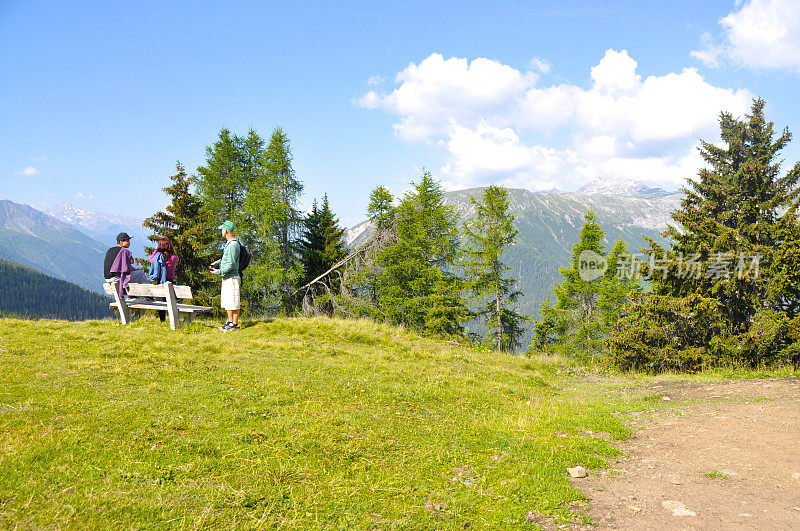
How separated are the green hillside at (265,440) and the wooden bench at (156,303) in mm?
1758

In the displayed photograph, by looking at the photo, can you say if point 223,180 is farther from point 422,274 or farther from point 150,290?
point 150,290

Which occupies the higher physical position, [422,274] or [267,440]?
[422,274]

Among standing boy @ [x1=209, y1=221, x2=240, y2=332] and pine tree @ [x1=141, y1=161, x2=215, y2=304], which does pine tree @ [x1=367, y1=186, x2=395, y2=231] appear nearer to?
pine tree @ [x1=141, y1=161, x2=215, y2=304]

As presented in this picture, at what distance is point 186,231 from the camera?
2905cm

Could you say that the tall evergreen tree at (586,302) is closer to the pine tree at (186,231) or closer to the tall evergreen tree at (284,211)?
the tall evergreen tree at (284,211)

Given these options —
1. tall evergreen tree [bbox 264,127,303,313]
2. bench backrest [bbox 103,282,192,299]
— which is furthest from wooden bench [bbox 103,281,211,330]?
tall evergreen tree [bbox 264,127,303,313]

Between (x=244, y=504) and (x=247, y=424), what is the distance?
5.80 feet

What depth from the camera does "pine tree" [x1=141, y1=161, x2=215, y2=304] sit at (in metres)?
29.3

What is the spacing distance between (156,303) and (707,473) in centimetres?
1240

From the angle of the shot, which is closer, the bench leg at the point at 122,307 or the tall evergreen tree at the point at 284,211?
the bench leg at the point at 122,307

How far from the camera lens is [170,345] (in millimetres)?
9141

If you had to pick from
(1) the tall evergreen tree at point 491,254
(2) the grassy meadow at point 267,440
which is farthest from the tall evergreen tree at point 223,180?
(2) the grassy meadow at point 267,440

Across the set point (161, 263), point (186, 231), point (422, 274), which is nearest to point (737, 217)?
point (422, 274)

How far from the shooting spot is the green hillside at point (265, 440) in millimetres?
3572
